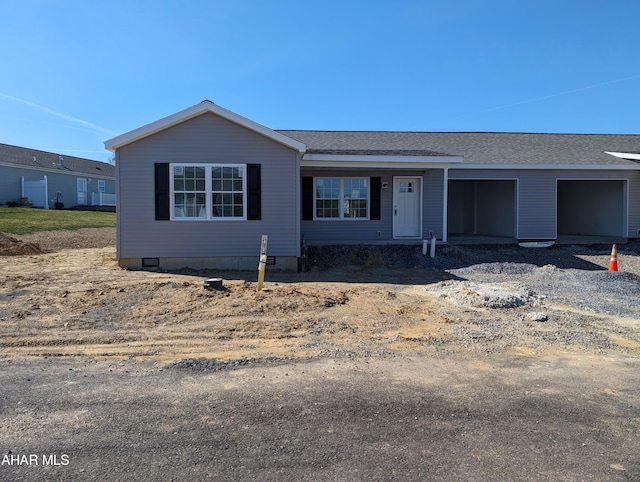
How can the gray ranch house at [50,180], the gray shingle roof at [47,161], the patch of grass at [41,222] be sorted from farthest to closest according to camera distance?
the gray shingle roof at [47,161], the gray ranch house at [50,180], the patch of grass at [41,222]

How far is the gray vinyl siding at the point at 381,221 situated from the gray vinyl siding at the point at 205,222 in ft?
10.9

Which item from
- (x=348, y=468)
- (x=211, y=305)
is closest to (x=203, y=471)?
(x=348, y=468)

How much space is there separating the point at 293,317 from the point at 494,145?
14.9 meters

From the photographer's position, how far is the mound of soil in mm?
15375

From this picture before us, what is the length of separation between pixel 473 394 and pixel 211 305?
4962 millimetres

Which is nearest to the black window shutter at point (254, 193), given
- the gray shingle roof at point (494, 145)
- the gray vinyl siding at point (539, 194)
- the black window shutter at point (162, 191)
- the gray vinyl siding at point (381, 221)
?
the black window shutter at point (162, 191)

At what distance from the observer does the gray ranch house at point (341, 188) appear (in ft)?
40.2

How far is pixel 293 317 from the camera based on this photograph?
303 inches

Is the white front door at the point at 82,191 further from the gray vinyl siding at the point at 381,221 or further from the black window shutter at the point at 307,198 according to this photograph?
the gray vinyl siding at the point at 381,221

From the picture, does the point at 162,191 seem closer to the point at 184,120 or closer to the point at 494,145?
the point at 184,120

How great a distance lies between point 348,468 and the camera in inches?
128

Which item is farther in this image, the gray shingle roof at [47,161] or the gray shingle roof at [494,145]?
the gray shingle roof at [47,161]

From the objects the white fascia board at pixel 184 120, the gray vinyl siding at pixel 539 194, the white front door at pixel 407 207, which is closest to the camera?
the white fascia board at pixel 184 120

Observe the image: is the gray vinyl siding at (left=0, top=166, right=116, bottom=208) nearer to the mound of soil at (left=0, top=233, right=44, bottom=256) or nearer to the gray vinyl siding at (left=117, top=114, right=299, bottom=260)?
the mound of soil at (left=0, top=233, right=44, bottom=256)
